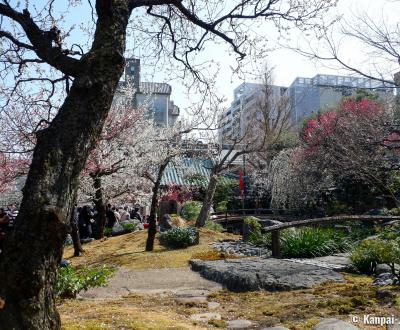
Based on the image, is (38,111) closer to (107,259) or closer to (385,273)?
(107,259)

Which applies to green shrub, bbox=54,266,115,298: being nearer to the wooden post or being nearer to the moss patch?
the moss patch

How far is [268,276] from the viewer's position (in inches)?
284

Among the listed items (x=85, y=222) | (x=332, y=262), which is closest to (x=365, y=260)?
(x=332, y=262)

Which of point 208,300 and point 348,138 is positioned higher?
point 348,138

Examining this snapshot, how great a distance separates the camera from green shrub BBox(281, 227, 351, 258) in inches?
423

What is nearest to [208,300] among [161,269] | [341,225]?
[161,269]

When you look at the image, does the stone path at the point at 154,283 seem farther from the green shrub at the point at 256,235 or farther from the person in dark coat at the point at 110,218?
the person in dark coat at the point at 110,218

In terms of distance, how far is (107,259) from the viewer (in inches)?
467

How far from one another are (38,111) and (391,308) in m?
11.3

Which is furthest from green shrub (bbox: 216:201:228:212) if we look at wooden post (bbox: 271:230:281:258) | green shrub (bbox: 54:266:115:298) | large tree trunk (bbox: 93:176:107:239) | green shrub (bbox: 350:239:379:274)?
green shrub (bbox: 54:266:115:298)

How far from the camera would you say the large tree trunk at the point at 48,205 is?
2693mm

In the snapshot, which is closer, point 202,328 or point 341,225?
point 202,328

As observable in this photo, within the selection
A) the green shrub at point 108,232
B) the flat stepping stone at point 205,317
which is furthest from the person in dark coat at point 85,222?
the flat stepping stone at point 205,317

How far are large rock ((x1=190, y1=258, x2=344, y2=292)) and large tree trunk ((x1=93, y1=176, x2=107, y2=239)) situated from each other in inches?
292
